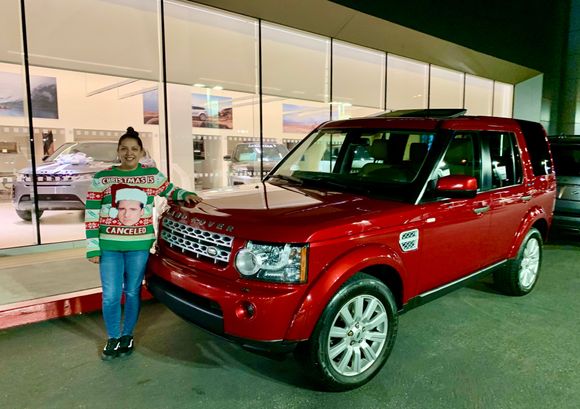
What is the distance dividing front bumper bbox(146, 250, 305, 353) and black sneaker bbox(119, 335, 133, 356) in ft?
3.16

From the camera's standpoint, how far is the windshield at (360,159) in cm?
373

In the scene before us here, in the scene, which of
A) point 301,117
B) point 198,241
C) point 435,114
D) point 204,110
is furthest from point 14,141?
point 435,114

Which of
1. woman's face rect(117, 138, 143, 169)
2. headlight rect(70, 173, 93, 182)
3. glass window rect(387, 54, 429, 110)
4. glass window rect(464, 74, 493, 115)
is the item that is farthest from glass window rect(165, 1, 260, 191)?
glass window rect(464, 74, 493, 115)

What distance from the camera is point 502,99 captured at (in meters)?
16.4

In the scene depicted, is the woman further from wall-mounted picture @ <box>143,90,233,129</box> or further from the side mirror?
wall-mounted picture @ <box>143,90,233,129</box>

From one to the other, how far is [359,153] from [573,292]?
10.6ft

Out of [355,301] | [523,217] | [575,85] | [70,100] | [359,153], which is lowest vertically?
[355,301]

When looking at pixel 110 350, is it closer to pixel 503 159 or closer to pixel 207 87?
pixel 503 159

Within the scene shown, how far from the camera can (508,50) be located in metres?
13.5

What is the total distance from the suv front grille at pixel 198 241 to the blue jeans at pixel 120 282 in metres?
0.29

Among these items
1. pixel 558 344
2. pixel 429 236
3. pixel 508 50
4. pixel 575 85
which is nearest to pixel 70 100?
pixel 429 236

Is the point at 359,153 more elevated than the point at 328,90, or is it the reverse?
the point at 328,90

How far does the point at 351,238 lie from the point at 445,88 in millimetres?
12399

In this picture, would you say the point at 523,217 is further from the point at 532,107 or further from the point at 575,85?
the point at 575,85
